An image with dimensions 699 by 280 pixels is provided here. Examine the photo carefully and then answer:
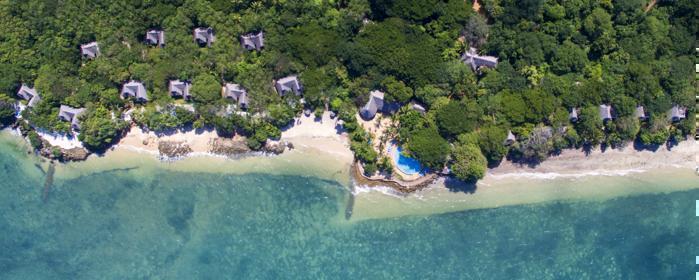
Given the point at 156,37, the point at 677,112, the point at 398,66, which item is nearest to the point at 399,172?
the point at 398,66

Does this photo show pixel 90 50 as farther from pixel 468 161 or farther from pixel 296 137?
pixel 468 161

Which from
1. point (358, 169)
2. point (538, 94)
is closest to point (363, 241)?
point (358, 169)

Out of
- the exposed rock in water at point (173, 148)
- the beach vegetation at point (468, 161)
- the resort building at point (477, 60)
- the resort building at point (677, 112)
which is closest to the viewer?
the beach vegetation at point (468, 161)

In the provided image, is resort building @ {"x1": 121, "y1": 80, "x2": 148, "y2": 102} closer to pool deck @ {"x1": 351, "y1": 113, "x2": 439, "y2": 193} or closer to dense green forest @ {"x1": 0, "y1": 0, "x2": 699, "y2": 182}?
dense green forest @ {"x1": 0, "y1": 0, "x2": 699, "y2": 182}

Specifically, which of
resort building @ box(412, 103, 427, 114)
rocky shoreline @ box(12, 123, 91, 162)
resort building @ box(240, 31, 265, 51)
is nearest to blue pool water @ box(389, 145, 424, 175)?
resort building @ box(412, 103, 427, 114)

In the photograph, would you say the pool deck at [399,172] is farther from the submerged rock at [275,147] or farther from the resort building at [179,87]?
the resort building at [179,87]

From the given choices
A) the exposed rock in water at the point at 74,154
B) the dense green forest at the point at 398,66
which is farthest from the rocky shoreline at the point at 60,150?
the dense green forest at the point at 398,66

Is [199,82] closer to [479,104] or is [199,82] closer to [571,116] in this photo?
[479,104]
